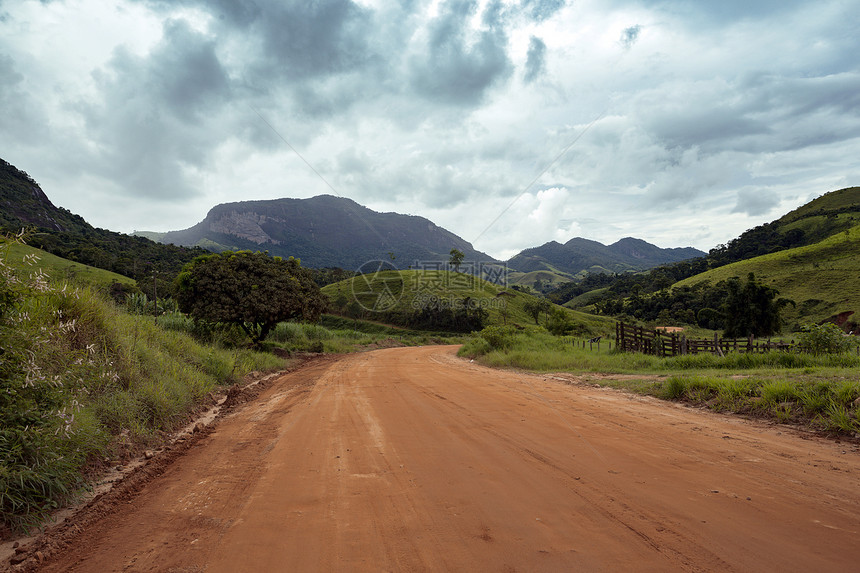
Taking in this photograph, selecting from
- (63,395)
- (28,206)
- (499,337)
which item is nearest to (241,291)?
(499,337)

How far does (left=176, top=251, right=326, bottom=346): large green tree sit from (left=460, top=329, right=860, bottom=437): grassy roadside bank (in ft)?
34.5

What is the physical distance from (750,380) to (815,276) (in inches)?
3050

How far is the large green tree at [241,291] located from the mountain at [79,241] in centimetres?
2473

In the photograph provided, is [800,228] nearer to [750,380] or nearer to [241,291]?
[750,380]

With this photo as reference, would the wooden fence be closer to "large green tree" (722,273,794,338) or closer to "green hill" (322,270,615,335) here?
"large green tree" (722,273,794,338)

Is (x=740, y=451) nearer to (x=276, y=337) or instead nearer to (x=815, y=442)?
(x=815, y=442)

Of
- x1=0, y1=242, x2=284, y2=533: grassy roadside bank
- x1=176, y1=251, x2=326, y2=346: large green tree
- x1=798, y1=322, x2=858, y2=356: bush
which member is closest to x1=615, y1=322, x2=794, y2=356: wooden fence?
x1=798, y1=322, x2=858, y2=356: bush

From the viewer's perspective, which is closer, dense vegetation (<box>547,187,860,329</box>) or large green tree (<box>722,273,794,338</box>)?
large green tree (<box>722,273,794,338</box>)

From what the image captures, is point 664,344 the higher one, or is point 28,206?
point 28,206

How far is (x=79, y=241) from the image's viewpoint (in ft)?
228

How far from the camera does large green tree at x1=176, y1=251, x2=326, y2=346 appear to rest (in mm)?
18625

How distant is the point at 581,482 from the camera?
13.6 feet

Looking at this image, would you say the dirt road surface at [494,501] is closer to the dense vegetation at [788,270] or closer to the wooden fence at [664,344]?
the wooden fence at [664,344]

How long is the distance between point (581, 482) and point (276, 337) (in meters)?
26.2
